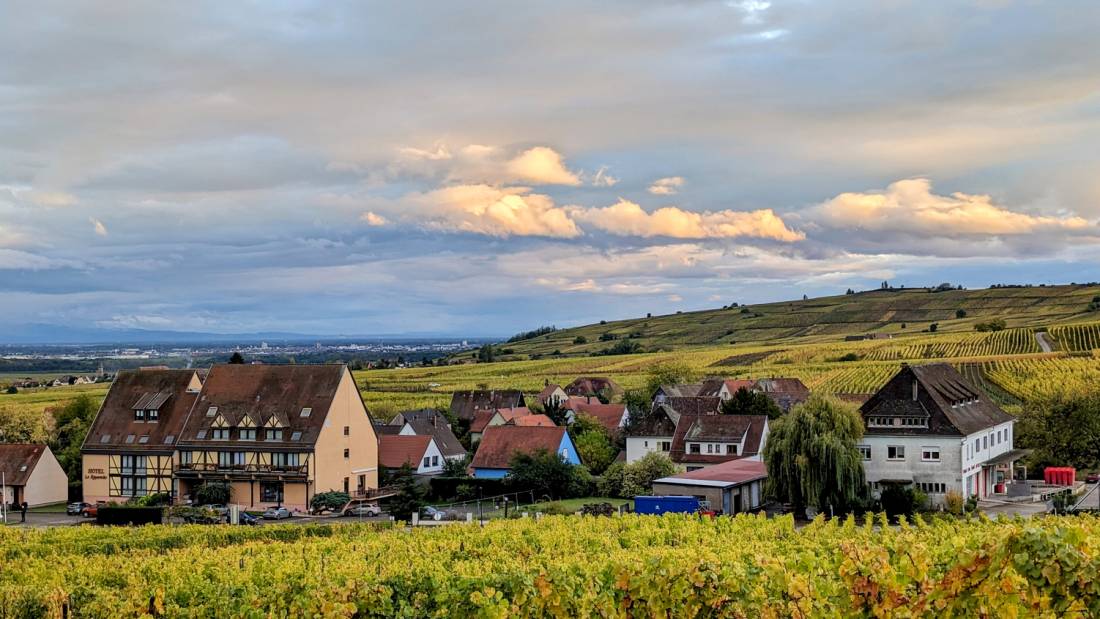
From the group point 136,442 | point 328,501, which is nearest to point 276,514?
point 328,501

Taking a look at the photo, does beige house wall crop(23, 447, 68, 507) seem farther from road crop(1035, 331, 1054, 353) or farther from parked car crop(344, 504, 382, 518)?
road crop(1035, 331, 1054, 353)

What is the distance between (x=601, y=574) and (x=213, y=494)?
5415 cm

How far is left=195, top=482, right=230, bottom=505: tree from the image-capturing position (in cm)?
6644

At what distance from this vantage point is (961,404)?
64.9m

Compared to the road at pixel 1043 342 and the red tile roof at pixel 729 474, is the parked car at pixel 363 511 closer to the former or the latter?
the red tile roof at pixel 729 474

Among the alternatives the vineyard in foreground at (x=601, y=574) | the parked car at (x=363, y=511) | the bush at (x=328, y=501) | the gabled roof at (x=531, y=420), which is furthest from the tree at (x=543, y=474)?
the vineyard in foreground at (x=601, y=574)

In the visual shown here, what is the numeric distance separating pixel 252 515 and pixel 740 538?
4233cm

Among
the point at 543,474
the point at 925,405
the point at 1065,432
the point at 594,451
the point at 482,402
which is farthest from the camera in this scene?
the point at 482,402

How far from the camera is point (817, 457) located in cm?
5581

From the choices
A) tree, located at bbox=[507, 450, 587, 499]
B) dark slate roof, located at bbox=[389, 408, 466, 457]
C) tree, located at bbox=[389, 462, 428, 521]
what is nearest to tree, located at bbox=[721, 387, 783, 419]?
tree, located at bbox=[507, 450, 587, 499]

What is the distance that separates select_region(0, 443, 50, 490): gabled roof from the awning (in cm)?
6201

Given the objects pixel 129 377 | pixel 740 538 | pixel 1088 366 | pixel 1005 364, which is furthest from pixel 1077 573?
pixel 1005 364

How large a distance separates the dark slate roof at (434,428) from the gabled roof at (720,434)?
18.6 meters

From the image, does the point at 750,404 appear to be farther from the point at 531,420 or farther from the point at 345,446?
the point at 345,446
